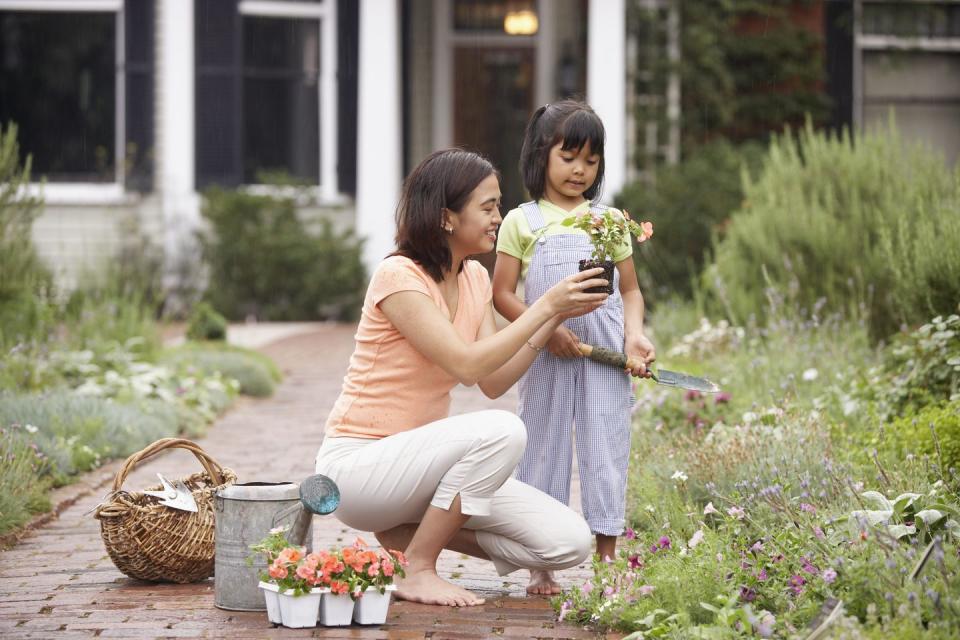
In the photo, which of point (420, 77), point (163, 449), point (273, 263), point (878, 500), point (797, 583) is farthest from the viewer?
point (420, 77)

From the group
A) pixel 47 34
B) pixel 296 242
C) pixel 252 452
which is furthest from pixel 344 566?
pixel 47 34

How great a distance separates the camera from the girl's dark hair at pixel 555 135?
159 inches

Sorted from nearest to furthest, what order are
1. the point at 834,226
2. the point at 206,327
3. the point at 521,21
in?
the point at 834,226 → the point at 206,327 → the point at 521,21

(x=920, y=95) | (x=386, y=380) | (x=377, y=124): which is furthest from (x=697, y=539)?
(x=920, y=95)

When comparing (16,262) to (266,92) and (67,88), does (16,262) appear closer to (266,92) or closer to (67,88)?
(266,92)

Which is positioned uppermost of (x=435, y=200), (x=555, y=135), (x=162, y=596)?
(x=555, y=135)

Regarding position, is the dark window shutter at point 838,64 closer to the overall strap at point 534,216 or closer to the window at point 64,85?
the window at point 64,85

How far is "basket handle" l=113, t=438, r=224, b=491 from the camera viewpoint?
12.6ft

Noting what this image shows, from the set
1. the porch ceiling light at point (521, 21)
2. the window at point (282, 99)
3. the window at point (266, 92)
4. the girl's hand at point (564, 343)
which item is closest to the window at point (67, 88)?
the window at point (266, 92)

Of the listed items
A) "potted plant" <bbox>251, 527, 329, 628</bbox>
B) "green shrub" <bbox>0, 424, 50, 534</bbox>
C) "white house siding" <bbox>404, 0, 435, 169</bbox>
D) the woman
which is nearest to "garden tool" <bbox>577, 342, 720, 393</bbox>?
the woman

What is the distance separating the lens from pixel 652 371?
13.3 feet

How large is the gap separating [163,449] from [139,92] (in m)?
9.37

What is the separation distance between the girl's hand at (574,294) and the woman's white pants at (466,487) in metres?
0.37

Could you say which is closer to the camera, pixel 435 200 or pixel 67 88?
pixel 435 200
